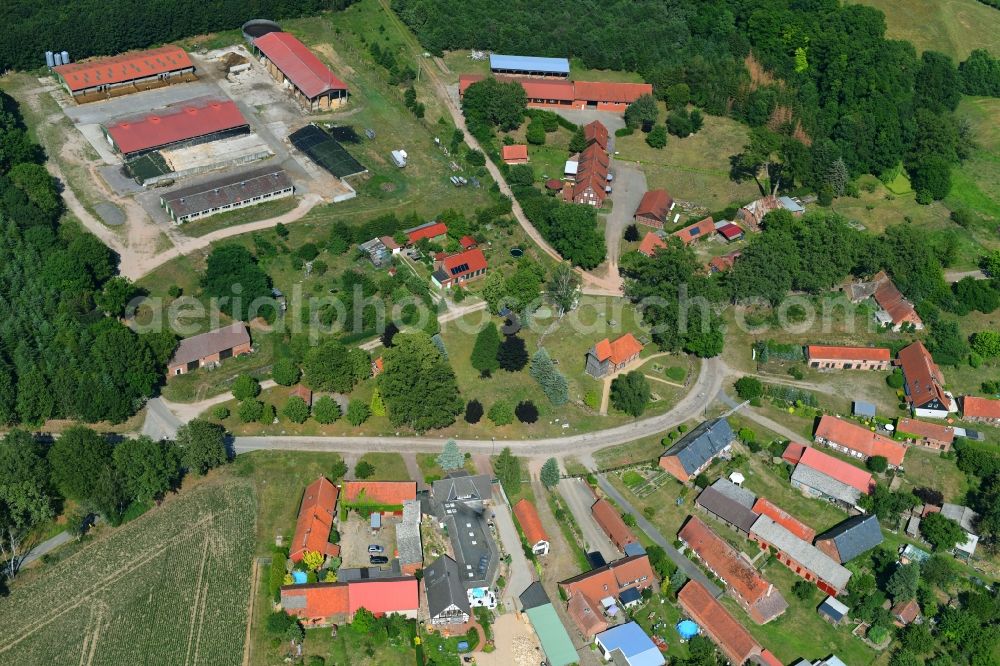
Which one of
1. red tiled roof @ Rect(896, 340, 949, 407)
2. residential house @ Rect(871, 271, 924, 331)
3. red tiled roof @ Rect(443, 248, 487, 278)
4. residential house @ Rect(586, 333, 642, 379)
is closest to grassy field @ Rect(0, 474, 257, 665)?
red tiled roof @ Rect(443, 248, 487, 278)

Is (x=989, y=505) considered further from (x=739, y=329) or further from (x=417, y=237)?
(x=417, y=237)

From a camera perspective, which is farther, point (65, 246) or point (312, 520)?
point (65, 246)

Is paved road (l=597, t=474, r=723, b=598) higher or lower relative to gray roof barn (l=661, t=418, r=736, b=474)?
lower

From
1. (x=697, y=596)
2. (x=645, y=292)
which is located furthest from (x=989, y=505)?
(x=645, y=292)

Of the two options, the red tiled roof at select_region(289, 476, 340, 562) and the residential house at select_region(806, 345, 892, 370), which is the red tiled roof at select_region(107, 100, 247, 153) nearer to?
the red tiled roof at select_region(289, 476, 340, 562)

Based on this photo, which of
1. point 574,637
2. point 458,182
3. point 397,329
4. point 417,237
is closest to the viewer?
point 574,637

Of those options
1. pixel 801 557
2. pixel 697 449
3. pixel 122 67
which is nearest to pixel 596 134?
pixel 697 449

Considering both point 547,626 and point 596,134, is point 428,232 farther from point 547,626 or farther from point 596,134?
point 547,626
